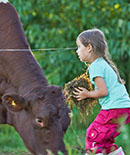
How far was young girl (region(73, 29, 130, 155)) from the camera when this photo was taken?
10.9 ft

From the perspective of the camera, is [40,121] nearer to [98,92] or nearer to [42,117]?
[42,117]

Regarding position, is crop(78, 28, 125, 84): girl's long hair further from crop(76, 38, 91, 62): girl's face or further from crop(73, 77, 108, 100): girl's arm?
crop(73, 77, 108, 100): girl's arm

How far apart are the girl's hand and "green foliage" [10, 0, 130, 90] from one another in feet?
15.2

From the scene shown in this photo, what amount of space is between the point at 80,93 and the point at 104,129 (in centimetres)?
35

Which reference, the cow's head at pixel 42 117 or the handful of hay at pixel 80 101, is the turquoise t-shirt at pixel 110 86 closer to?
the handful of hay at pixel 80 101

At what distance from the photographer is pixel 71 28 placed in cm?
854

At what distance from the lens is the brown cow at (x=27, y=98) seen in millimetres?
3484

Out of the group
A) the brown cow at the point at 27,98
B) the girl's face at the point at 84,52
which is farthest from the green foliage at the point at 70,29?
the girl's face at the point at 84,52

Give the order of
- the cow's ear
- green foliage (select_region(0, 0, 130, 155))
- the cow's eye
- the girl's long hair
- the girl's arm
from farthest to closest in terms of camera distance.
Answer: green foliage (select_region(0, 0, 130, 155)), the cow's ear, the cow's eye, the girl's long hair, the girl's arm

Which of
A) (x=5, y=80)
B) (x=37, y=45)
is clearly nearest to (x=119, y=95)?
(x=5, y=80)

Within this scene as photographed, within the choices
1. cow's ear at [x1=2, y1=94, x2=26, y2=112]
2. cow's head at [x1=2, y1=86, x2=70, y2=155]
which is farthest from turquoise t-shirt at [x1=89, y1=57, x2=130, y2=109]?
cow's ear at [x1=2, y1=94, x2=26, y2=112]

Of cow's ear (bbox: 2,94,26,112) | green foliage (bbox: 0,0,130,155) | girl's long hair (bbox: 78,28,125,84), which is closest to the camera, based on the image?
girl's long hair (bbox: 78,28,125,84)

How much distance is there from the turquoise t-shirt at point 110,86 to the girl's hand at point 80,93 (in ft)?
0.35

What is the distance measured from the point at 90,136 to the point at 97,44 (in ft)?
2.53
